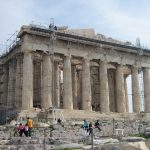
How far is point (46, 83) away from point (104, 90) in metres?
9.62

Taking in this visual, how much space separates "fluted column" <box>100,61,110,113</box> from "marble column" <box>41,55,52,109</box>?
8.60 meters

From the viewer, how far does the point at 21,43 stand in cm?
5525

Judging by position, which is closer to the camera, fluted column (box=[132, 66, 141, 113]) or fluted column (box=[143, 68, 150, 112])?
fluted column (box=[132, 66, 141, 113])

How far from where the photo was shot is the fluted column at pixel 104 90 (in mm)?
59375

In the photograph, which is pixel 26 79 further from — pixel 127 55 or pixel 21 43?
pixel 127 55

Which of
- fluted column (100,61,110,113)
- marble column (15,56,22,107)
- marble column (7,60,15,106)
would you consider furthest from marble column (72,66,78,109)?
marble column (15,56,22,107)

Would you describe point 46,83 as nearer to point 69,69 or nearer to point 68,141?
point 69,69

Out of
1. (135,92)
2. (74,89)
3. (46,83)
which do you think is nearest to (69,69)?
(46,83)

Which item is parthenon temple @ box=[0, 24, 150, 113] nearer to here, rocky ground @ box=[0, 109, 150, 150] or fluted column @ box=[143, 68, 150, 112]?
fluted column @ box=[143, 68, 150, 112]

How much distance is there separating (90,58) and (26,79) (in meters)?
11.2

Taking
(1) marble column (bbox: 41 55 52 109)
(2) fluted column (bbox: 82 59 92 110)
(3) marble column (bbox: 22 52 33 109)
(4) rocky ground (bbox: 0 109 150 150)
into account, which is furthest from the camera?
(2) fluted column (bbox: 82 59 92 110)

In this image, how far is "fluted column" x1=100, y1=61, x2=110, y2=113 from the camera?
195 ft

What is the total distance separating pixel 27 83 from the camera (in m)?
53.2

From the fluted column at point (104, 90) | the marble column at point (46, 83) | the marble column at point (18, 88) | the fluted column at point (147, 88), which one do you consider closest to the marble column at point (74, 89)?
the fluted column at point (104, 90)
